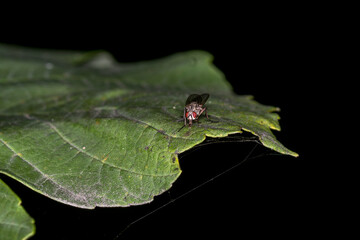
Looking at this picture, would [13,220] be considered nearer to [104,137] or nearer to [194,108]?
[104,137]

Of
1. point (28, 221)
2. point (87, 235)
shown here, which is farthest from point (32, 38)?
point (28, 221)

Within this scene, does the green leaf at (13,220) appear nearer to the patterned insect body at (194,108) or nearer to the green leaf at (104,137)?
the green leaf at (104,137)

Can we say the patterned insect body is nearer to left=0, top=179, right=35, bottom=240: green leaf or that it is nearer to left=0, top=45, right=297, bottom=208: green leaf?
left=0, top=45, right=297, bottom=208: green leaf

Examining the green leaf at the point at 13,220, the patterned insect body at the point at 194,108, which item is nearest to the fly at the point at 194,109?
the patterned insect body at the point at 194,108

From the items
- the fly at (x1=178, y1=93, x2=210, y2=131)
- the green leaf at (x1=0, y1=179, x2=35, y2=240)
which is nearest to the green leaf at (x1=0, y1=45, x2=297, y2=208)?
the fly at (x1=178, y1=93, x2=210, y2=131)

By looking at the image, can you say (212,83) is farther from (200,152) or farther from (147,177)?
(147,177)

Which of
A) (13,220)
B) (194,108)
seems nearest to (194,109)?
(194,108)
